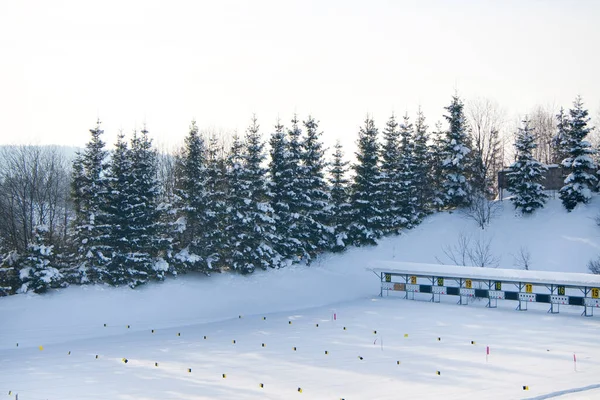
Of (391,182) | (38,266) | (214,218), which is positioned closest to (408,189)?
(391,182)

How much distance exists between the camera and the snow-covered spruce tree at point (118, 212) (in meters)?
28.8

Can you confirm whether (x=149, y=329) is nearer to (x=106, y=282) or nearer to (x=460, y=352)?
(x=106, y=282)

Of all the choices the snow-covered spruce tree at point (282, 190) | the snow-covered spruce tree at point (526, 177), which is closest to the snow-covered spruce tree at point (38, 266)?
the snow-covered spruce tree at point (282, 190)

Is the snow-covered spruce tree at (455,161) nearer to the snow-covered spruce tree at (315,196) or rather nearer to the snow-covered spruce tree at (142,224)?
the snow-covered spruce tree at (315,196)

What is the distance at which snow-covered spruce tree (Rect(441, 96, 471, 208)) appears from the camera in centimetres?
4119

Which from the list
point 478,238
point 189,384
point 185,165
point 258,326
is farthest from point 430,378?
point 478,238

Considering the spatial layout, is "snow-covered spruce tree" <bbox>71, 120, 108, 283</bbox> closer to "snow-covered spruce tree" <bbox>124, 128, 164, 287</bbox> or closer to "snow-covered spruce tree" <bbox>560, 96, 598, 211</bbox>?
"snow-covered spruce tree" <bbox>124, 128, 164, 287</bbox>

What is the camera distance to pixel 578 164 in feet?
120

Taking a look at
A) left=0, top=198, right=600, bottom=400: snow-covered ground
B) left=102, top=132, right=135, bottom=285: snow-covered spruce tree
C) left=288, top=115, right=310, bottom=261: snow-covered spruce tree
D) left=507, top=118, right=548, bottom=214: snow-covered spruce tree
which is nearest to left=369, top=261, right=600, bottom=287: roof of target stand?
left=0, top=198, right=600, bottom=400: snow-covered ground

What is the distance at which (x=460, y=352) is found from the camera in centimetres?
1880

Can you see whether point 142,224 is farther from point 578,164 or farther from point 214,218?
point 578,164

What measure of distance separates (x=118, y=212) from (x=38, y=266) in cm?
506

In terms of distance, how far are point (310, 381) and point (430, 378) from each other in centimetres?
356

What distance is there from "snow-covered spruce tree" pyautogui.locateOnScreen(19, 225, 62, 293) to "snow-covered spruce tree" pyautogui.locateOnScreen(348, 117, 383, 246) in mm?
20408
